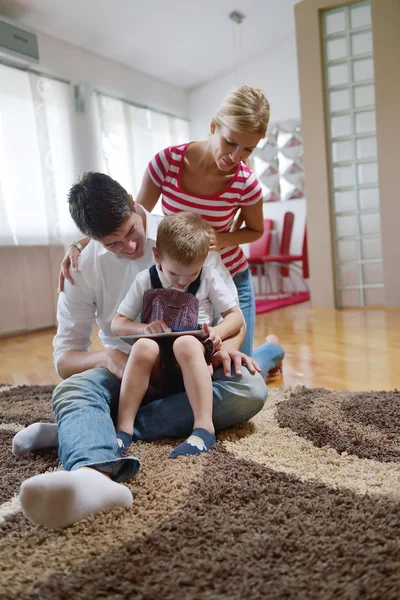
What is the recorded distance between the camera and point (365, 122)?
4383mm

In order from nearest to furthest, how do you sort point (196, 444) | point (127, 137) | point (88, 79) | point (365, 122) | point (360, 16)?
point (196, 444)
point (360, 16)
point (365, 122)
point (88, 79)
point (127, 137)

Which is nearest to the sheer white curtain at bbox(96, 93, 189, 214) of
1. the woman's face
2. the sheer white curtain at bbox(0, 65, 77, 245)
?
the sheer white curtain at bbox(0, 65, 77, 245)

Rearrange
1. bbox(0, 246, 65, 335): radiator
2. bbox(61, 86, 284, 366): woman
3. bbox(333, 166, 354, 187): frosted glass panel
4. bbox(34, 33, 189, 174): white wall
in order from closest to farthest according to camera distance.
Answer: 1. bbox(61, 86, 284, 366): woman
2. bbox(0, 246, 65, 335): radiator
3. bbox(333, 166, 354, 187): frosted glass panel
4. bbox(34, 33, 189, 174): white wall

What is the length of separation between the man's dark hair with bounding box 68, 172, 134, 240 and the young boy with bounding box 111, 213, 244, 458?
0.12 m

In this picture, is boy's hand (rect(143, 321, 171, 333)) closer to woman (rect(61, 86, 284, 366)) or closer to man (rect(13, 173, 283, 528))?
man (rect(13, 173, 283, 528))

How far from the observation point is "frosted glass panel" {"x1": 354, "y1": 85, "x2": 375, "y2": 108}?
4332 mm

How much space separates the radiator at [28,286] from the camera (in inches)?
168

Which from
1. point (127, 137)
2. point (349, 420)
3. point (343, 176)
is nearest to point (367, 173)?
point (343, 176)

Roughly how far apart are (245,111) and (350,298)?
3345mm

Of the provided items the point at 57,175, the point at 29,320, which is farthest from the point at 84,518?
the point at 57,175

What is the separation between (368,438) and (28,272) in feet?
12.1

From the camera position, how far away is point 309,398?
1.71 meters

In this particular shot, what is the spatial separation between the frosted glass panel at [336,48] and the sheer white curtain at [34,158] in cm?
222

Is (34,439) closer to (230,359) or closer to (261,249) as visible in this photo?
(230,359)
